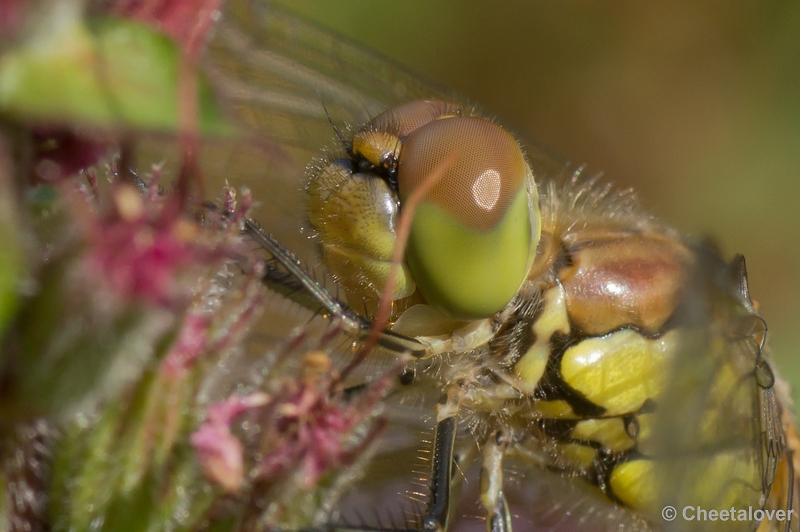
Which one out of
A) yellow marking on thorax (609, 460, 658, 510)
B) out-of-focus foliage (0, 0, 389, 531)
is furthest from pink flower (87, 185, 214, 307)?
yellow marking on thorax (609, 460, 658, 510)

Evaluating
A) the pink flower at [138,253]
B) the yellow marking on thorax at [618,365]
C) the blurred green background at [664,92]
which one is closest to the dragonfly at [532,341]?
the yellow marking on thorax at [618,365]

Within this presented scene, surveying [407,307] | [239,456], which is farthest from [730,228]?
[239,456]

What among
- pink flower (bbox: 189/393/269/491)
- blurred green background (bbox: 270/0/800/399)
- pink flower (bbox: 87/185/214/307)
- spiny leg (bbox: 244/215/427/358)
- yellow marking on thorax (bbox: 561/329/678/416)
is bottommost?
blurred green background (bbox: 270/0/800/399)

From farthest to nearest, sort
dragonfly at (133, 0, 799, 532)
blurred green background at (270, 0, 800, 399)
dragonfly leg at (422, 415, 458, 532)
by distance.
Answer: blurred green background at (270, 0, 800, 399) < dragonfly leg at (422, 415, 458, 532) < dragonfly at (133, 0, 799, 532)

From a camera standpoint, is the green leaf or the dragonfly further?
the dragonfly

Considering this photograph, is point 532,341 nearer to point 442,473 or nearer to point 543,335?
point 543,335

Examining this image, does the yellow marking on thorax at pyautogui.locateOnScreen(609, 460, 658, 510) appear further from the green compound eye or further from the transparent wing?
the green compound eye

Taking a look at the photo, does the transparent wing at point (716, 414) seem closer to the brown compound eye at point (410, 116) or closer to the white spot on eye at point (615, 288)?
the white spot on eye at point (615, 288)

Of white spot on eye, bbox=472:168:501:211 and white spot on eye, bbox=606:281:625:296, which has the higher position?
white spot on eye, bbox=472:168:501:211
